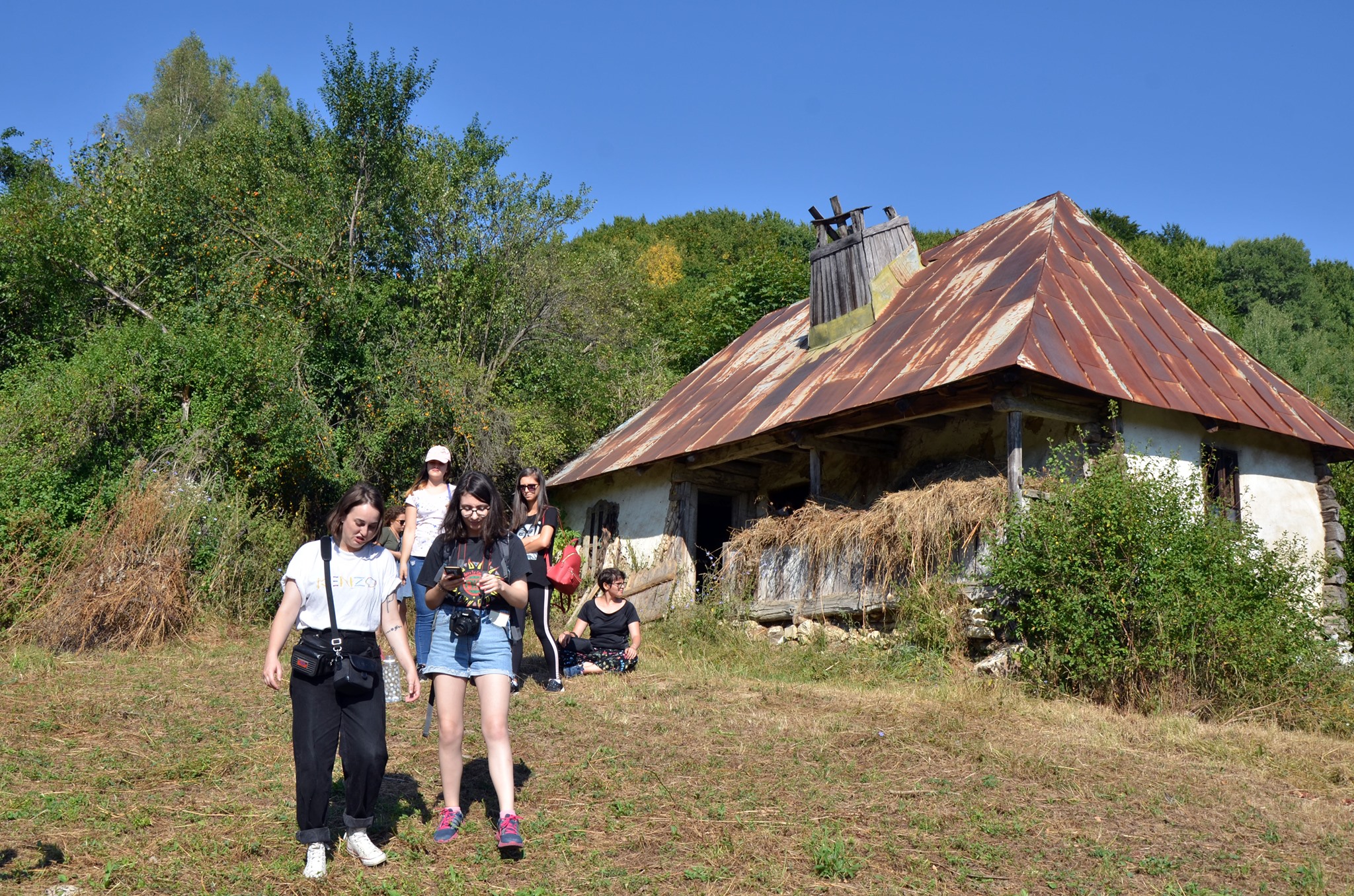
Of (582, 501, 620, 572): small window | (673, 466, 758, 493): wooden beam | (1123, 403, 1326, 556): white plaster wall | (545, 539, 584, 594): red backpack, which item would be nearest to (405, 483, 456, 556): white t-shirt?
(545, 539, 584, 594): red backpack

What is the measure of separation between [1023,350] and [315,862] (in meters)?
7.36

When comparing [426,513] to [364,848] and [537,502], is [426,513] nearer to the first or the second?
[537,502]

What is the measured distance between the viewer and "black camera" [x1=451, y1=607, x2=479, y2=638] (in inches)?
197

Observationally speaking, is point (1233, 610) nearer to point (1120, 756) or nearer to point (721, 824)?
point (1120, 756)

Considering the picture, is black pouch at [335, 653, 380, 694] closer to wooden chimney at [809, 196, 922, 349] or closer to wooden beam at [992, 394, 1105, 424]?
wooden beam at [992, 394, 1105, 424]

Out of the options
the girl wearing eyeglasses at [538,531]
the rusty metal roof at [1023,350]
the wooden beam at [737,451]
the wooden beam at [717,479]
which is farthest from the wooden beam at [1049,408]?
the wooden beam at [717,479]

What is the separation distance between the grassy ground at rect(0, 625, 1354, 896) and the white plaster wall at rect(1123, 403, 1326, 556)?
343 cm

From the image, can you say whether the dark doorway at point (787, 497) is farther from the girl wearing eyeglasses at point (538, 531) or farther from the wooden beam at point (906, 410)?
the girl wearing eyeglasses at point (538, 531)

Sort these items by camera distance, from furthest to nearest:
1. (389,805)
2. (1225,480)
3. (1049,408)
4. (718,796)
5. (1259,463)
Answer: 1. (1259,463)
2. (1225,480)
3. (1049,408)
4. (718,796)
5. (389,805)

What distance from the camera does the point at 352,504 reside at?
4930 millimetres

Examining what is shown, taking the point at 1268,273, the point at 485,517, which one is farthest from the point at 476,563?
the point at 1268,273

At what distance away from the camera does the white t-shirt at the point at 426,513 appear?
7336 millimetres

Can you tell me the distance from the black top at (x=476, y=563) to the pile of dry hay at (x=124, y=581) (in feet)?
23.6

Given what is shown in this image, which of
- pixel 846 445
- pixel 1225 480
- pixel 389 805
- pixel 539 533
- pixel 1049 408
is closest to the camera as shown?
pixel 389 805
